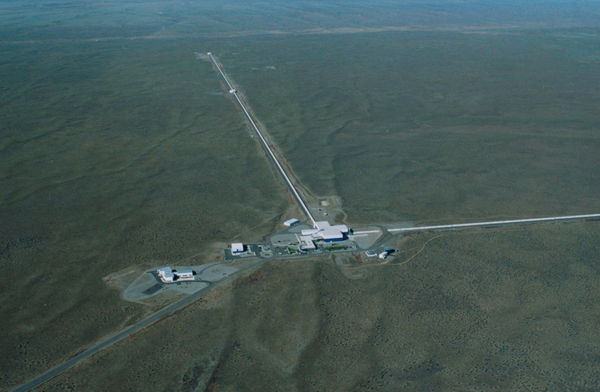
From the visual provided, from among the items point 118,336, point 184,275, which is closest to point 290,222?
point 184,275

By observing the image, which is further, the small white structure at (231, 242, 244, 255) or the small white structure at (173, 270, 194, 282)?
the small white structure at (231, 242, 244, 255)

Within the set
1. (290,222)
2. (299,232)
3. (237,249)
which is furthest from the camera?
(290,222)

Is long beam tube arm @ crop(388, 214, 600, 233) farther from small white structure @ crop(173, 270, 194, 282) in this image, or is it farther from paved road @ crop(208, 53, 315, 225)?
small white structure @ crop(173, 270, 194, 282)

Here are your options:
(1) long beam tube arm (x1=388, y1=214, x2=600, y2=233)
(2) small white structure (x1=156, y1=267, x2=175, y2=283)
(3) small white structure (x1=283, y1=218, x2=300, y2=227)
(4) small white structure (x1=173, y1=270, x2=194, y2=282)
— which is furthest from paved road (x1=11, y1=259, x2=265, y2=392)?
(1) long beam tube arm (x1=388, y1=214, x2=600, y2=233)

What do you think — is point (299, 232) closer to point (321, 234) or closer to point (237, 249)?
point (321, 234)

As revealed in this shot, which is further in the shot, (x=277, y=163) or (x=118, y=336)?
(x=277, y=163)

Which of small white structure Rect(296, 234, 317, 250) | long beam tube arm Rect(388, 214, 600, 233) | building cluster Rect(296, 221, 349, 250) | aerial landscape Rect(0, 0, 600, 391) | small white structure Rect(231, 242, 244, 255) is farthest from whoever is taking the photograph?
long beam tube arm Rect(388, 214, 600, 233)
